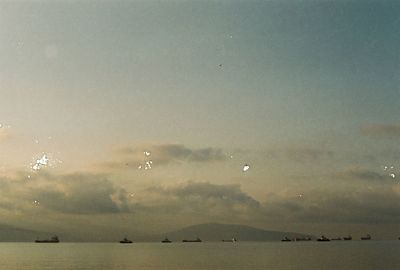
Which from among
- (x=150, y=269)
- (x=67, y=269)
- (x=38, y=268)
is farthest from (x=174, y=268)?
(x=38, y=268)

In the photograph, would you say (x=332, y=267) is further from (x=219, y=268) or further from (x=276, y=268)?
(x=219, y=268)

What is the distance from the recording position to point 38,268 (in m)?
103

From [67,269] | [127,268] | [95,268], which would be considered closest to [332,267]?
[127,268]

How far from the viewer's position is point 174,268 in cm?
9856

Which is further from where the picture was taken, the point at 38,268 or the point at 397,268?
the point at 38,268

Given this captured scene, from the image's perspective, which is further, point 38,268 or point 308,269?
point 38,268

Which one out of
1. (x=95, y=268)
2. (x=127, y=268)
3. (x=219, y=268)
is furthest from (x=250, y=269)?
(x=95, y=268)

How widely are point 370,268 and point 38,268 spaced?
76.1 metres

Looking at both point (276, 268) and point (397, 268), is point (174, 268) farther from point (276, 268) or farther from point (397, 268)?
point (397, 268)

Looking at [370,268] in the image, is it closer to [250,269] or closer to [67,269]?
[250,269]

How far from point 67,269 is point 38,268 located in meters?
9.00

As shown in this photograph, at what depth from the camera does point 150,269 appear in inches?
3809

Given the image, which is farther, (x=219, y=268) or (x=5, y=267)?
(x=5, y=267)

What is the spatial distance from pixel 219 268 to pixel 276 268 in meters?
12.7
